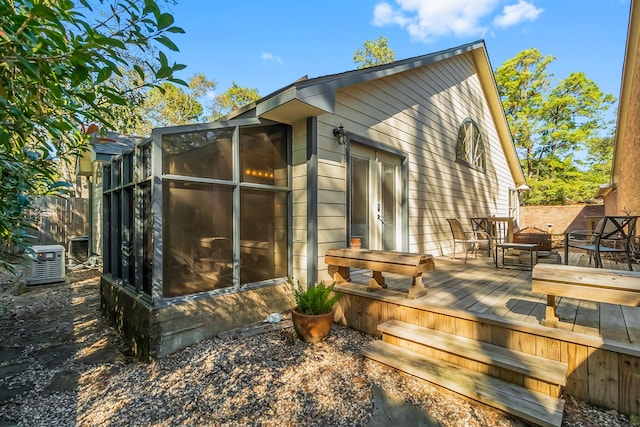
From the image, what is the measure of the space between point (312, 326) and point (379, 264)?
3.38ft

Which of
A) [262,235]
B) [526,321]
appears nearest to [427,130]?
[262,235]

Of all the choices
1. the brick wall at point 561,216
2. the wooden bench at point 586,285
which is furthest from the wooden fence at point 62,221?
the brick wall at point 561,216

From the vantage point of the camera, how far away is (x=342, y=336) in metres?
3.44

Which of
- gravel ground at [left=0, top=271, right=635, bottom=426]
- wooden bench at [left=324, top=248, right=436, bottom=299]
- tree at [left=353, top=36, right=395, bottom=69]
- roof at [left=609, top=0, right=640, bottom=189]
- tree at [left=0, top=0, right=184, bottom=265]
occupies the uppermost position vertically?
tree at [left=353, top=36, right=395, bottom=69]

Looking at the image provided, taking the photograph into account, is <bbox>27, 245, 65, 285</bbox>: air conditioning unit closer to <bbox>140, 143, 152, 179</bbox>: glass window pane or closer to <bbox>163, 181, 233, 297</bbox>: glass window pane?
<bbox>140, 143, 152, 179</bbox>: glass window pane

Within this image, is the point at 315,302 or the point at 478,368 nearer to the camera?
the point at 478,368

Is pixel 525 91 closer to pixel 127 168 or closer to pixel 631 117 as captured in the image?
pixel 631 117

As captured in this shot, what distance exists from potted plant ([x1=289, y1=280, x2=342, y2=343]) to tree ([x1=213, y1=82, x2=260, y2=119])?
19.8m

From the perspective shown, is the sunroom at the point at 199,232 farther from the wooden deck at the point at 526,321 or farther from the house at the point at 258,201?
the wooden deck at the point at 526,321

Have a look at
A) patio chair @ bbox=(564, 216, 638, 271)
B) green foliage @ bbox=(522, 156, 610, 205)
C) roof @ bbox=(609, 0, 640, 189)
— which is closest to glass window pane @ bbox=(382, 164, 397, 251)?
patio chair @ bbox=(564, 216, 638, 271)

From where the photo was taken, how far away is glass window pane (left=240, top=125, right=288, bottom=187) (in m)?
3.83

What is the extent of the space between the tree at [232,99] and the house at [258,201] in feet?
58.7

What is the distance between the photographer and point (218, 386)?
2510 mm

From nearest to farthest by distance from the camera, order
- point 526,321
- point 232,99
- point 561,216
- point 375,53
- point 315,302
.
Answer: point 526,321 < point 315,302 < point 561,216 < point 375,53 < point 232,99
